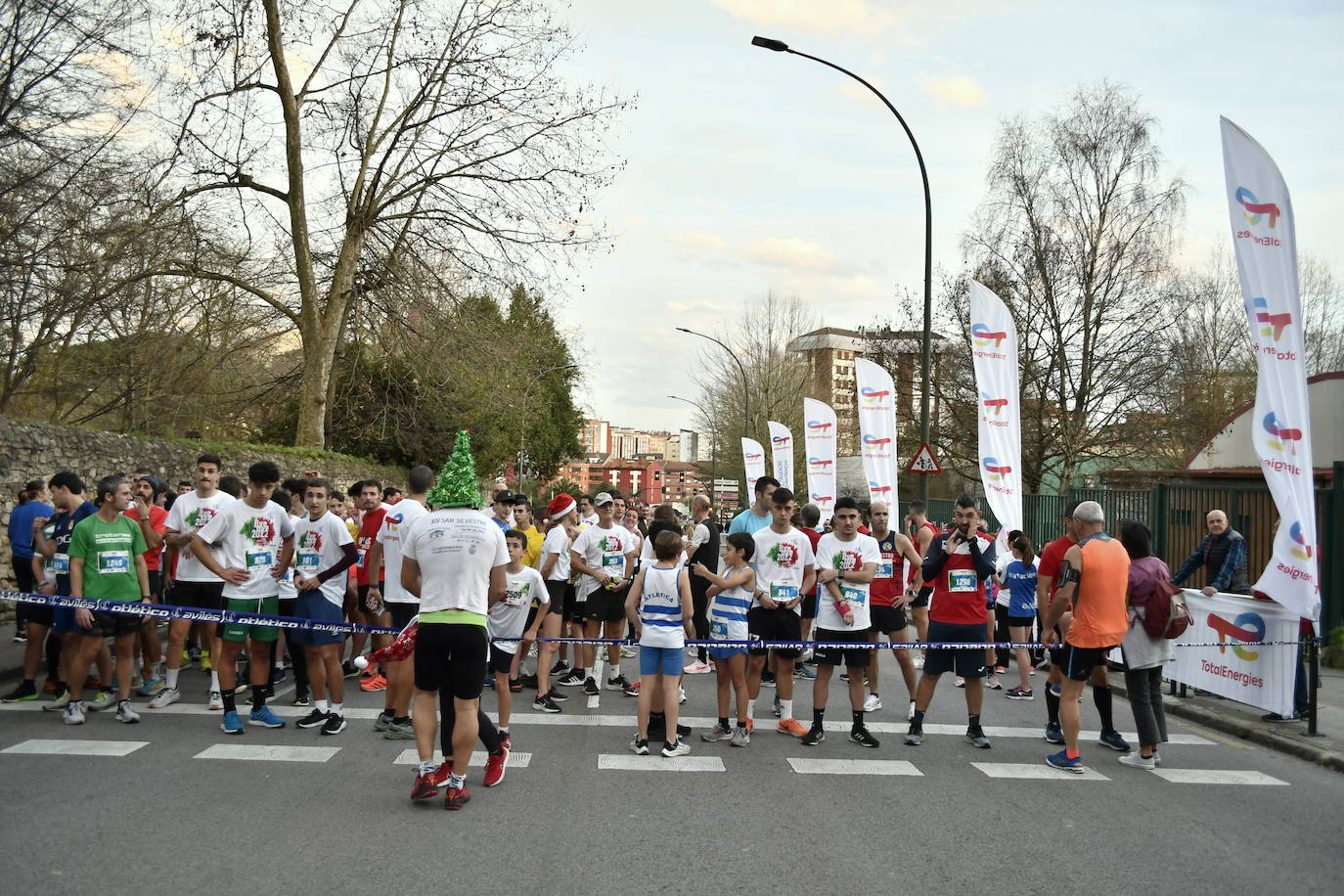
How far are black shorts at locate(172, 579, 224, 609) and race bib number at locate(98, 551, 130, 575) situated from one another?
1.41 ft

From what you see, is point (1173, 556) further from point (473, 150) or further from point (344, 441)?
point (344, 441)

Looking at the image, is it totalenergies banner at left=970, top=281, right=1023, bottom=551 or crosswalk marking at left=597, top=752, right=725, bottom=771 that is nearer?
crosswalk marking at left=597, top=752, right=725, bottom=771

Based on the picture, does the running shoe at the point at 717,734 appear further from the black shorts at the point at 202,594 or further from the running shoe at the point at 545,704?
the black shorts at the point at 202,594

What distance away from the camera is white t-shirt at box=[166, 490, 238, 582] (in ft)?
26.3

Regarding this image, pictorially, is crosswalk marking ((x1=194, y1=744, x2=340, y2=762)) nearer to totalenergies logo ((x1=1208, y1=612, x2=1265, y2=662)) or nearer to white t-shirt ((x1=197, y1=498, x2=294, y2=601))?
white t-shirt ((x1=197, y1=498, x2=294, y2=601))

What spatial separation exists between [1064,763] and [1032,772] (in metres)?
0.30

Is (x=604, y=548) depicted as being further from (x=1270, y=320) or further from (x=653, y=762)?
(x=1270, y=320)

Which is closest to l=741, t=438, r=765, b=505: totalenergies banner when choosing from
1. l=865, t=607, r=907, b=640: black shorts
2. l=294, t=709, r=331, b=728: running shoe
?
l=865, t=607, r=907, b=640: black shorts

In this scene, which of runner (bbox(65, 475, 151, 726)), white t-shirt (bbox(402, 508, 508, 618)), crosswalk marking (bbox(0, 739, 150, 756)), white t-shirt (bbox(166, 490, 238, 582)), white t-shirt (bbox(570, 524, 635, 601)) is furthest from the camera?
white t-shirt (bbox(570, 524, 635, 601))

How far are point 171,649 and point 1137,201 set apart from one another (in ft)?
104

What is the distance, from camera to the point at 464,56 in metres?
24.0

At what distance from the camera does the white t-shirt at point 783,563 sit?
815cm

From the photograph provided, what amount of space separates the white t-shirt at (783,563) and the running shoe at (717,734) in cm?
105

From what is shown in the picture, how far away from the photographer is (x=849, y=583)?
8.15 metres
